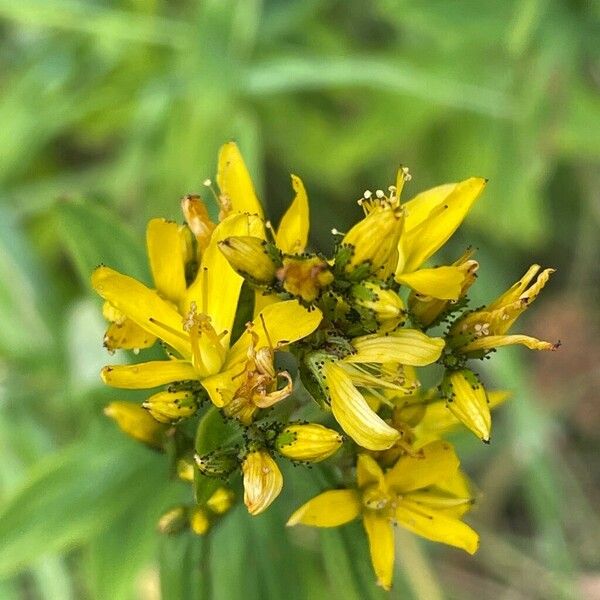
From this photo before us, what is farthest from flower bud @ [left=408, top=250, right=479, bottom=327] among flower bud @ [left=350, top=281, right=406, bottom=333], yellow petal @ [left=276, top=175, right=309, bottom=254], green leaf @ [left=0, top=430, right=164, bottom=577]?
green leaf @ [left=0, top=430, right=164, bottom=577]

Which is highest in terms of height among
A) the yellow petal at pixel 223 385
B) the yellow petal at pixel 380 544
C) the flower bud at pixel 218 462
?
the yellow petal at pixel 223 385

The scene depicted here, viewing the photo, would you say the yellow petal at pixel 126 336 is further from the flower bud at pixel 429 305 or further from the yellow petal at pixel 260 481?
the flower bud at pixel 429 305

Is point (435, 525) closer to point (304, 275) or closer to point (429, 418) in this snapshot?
point (429, 418)

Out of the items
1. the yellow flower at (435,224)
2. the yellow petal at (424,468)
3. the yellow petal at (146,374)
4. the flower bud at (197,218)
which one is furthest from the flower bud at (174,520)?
the yellow flower at (435,224)

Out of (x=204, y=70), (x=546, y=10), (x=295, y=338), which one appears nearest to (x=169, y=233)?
(x=295, y=338)

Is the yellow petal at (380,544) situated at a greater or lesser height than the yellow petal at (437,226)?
lesser

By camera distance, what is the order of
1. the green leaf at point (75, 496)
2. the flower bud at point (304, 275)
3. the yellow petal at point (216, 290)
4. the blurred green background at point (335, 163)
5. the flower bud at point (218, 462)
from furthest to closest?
1. the blurred green background at point (335, 163)
2. the green leaf at point (75, 496)
3. the yellow petal at point (216, 290)
4. the flower bud at point (218, 462)
5. the flower bud at point (304, 275)

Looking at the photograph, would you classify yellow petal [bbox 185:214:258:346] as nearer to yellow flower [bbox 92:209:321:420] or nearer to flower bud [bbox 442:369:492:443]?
yellow flower [bbox 92:209:321:420]
